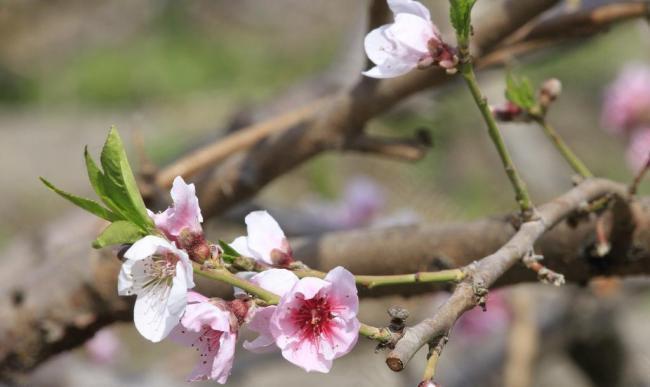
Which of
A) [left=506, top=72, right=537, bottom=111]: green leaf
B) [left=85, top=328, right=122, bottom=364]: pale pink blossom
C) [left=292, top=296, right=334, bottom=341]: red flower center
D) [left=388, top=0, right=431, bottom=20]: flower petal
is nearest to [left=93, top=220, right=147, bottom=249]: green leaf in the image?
[left=292, top=296, right=334, bottom=341]: red flower center

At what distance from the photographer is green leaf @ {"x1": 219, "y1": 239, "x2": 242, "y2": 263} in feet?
2.03

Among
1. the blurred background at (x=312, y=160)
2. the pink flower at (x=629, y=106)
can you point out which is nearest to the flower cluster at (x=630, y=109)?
the pink flower at (x=629, y=106)

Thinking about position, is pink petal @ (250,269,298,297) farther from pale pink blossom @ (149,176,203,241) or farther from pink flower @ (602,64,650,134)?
pink flower @ (602,64,650,134)

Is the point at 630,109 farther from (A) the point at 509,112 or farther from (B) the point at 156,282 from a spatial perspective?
(B) the point at 156,282

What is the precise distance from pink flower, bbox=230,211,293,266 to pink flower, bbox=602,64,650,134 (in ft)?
4.80

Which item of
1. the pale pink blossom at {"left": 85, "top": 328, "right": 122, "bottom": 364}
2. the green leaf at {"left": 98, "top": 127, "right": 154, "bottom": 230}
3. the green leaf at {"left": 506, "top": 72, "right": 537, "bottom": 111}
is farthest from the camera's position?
the pale pink blossom at {"left": 85, "top": 328, "right": 122, "bottom": 364}

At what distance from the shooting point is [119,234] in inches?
23.0

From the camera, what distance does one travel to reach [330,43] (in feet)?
17.7

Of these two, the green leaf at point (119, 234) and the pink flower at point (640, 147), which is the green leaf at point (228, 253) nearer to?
the green leaf at point (119, 234)

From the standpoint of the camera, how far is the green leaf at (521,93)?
808mm

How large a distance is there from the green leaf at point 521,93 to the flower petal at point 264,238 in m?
0.27

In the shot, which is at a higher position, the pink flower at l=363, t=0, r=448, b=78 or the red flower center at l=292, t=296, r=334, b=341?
the pink flower at l=363, t=0, r=448, b=78

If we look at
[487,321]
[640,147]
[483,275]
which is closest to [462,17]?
[483,275]

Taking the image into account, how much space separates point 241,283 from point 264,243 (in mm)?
77
